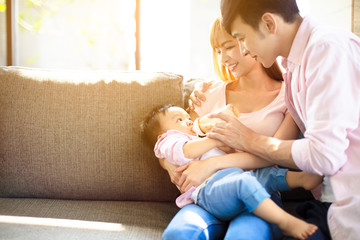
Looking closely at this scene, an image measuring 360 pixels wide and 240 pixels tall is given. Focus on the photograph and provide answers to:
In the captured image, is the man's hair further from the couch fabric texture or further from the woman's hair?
the couch fabric texture

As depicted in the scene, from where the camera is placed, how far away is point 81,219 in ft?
5.53

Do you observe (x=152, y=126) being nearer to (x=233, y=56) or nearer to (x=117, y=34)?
→ (x=233, y=56)

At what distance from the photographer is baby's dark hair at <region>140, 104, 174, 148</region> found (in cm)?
177

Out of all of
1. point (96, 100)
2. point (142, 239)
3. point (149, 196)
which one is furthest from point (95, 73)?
point (142, 239)

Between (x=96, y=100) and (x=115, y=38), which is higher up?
(x=115, y=38)

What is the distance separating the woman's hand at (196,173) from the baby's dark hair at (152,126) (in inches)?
9.5

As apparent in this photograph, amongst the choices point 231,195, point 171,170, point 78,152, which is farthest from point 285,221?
point 78,152

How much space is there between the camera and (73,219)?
1680 millimetres

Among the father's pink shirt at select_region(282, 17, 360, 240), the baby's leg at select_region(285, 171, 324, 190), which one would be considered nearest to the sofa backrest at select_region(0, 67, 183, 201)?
the baby's leg at select_region(285, 171, 324, 190)

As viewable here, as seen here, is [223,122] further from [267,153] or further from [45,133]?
[45,133]

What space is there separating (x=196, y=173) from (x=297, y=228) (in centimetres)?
44

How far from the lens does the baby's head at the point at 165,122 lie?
1736mm

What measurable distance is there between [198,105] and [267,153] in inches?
19.9

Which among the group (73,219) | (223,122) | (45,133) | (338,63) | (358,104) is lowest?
(73,219)
